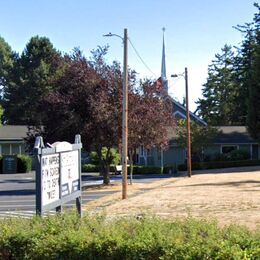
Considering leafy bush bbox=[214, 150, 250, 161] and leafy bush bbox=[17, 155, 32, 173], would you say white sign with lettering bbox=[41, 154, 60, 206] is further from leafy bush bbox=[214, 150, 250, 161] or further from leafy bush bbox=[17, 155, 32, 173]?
leafy bush bbox=[214, 150, 250, 161]

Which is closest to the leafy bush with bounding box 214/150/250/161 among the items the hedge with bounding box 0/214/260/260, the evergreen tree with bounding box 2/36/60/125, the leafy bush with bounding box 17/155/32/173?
the leafy bush with bounding box 17/155/32/173

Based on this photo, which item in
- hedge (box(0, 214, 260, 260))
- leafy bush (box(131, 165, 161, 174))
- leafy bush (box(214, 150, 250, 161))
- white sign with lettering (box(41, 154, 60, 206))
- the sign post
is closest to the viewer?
hedge (box(0, 214, 260, 260))

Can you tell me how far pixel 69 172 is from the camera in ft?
36.9

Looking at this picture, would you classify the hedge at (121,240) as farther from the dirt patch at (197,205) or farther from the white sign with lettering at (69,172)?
the dirt patch at (197,205)

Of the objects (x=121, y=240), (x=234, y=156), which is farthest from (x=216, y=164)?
(x=121, y=240)

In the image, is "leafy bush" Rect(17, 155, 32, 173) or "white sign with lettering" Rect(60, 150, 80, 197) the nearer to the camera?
"white sign with lettering" Rect(60, 150, 80, 197)

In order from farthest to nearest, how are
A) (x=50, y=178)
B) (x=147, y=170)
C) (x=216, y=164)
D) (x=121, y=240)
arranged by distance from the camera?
1. (x=216, y=164)
2. (x=147, y=170)
3. (x=50, y=178)
4. (x=121, y=240)

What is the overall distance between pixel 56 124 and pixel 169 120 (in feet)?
21.8

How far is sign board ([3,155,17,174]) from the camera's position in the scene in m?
50.3

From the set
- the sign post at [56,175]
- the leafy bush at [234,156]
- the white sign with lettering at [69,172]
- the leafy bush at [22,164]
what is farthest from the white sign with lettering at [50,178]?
the leafy bush at [234,156]

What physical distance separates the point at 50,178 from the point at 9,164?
41.6 meters

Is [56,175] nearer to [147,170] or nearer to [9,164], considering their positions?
[147,170]

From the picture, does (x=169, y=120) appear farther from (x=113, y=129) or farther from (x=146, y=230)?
(x=146, y=230)

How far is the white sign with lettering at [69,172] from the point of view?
10.8 metres
